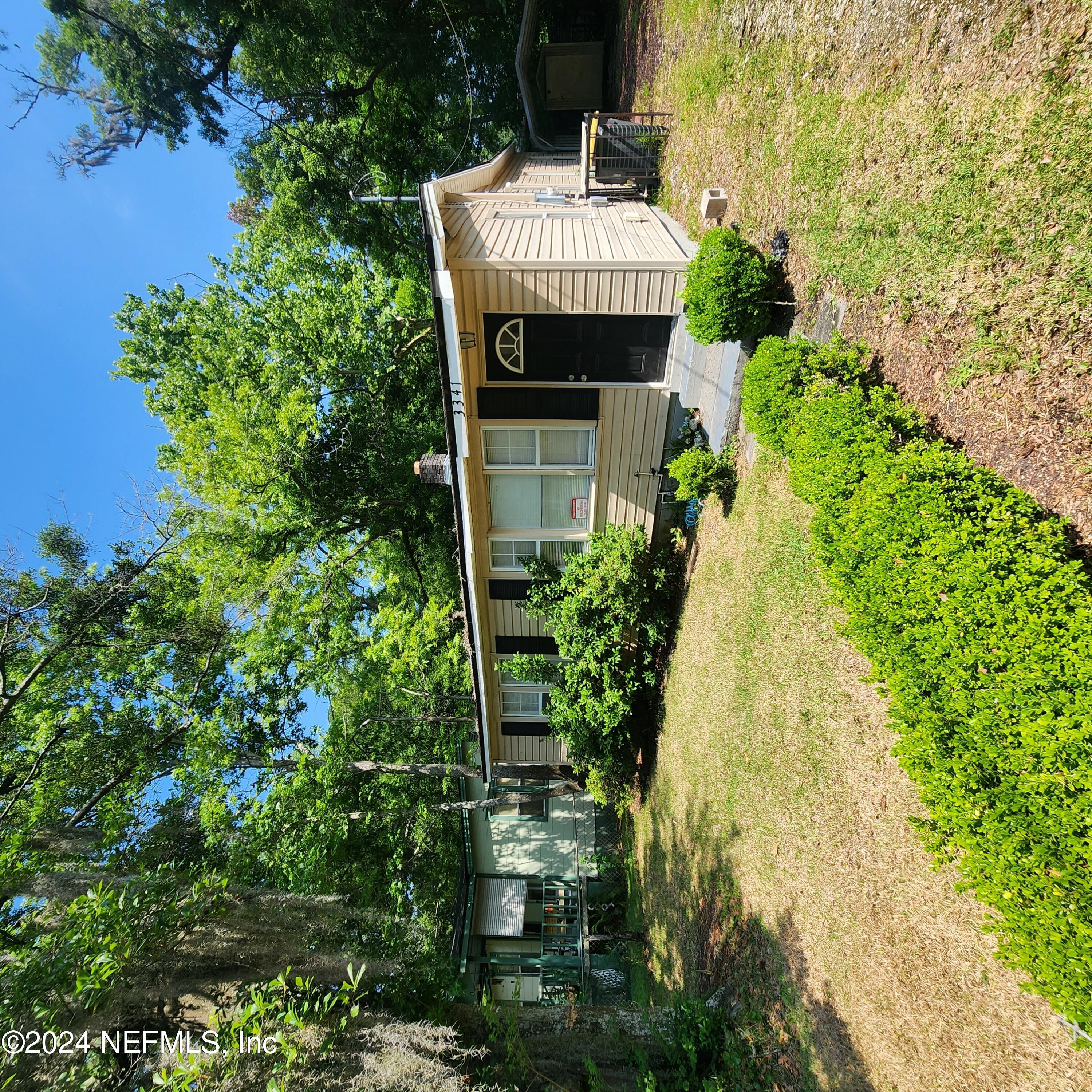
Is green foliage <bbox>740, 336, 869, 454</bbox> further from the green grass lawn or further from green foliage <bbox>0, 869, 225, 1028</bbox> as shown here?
green foliage <bbox>0, 869, 225, 1028</bbox>

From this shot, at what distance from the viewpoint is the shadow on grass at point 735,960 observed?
21.6 feet

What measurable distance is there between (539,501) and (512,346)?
3.39m

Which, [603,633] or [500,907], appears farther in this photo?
[500,907]

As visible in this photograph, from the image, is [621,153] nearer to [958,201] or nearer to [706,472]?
[706,472]

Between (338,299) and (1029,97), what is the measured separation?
18.9 metres

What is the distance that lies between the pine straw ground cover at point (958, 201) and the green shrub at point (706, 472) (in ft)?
10.0

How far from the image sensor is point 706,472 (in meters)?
10.2

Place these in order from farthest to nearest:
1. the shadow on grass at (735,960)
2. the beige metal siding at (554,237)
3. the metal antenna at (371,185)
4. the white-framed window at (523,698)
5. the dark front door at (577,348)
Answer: the metal antenna at (371,185) < the white-framed window at (523,698) < the dark front door at (577,348) < the beige metal siding at (554,237) < the shadow on grass at (735,960)

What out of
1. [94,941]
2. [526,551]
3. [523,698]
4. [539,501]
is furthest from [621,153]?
[94,941]

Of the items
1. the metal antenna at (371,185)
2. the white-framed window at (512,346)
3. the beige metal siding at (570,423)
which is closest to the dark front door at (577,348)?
the white-framed window at (512,346)

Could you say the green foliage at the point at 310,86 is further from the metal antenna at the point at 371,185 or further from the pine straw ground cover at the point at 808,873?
the pine straw ground cover at the point at 808,873

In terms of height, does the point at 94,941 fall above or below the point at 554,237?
below

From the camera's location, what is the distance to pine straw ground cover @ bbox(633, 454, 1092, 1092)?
5.30m

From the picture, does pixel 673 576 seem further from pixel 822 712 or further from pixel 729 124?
pixel 729 124
